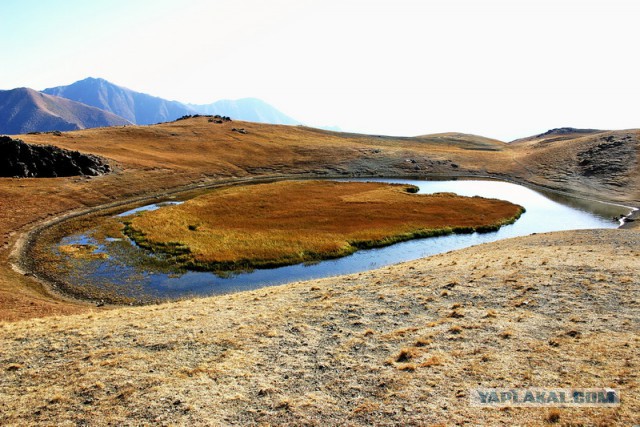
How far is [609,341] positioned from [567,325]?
2.60 meters

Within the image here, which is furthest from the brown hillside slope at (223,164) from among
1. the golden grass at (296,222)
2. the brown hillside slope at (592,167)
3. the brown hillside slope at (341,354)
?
the brown hillside slope at (341,354)

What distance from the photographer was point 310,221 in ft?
218

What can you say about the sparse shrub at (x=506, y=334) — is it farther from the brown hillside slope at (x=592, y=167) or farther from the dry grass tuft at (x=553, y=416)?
the brown hillside slope at (x=592, y=167)

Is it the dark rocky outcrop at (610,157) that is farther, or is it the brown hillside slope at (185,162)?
the dark rocky outcrop at (610,157)

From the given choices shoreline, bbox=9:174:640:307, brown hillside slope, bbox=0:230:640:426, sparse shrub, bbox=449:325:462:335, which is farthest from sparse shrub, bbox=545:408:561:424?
shoreline, bbox=9:174:640:307

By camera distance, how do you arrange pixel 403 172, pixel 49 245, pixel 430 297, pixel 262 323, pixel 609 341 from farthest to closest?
1. pixel 403 172
2. pixel 49 245
3. pixel 430 297
4. pixel 262 323
5. pixel 609 341

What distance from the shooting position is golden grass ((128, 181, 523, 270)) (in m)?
50.9

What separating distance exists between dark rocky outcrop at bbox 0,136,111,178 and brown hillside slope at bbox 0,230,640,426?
78.0m

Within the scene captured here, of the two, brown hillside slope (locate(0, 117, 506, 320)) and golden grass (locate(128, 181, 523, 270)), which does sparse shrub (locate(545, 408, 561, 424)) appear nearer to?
golden grass (locate(128, 181, 523, 270))

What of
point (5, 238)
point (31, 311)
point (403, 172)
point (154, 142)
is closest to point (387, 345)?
point (31, 311)

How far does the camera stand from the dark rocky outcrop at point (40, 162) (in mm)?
86375

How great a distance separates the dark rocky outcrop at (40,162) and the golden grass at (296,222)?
33878mm

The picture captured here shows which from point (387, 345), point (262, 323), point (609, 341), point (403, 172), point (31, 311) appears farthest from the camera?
point (403, 172)

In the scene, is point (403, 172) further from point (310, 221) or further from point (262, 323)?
point (262, 323)
